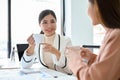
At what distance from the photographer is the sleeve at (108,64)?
0.73m

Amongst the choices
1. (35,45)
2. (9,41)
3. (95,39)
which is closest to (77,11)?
(95,39)

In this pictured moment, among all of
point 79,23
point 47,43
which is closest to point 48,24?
point 47,43

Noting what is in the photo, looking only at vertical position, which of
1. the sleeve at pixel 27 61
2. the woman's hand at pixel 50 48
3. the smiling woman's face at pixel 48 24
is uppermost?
the smiling woman's face at pixel 48 24

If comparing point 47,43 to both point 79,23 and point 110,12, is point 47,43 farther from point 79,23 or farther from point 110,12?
point 79,23

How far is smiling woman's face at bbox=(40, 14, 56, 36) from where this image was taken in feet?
6.47

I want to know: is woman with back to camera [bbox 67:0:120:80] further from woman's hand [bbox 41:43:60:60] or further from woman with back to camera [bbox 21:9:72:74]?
woman with back to camera [bbox 21:9:72:74]

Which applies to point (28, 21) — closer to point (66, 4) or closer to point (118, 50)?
point (66, 4)

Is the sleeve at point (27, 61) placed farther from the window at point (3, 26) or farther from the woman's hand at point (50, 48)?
the window at point (3, 26)

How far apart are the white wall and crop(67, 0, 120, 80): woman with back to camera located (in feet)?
9.49

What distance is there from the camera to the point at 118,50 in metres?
0.73

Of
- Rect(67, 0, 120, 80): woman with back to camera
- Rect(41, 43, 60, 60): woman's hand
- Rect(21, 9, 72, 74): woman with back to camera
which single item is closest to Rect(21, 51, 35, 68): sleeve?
Rect(21, 9, 72, 74): woman with back to camera

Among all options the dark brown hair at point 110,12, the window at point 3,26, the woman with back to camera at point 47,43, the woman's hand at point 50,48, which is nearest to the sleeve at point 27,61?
the woman with back to camera at point 47,43

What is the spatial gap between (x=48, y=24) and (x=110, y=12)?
1.26 meters

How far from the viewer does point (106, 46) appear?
76 centimetres
